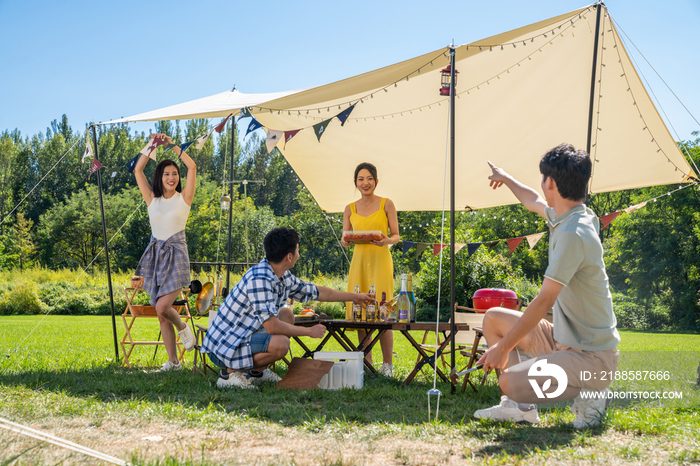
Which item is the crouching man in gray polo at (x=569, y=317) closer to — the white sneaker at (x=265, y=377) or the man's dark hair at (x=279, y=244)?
the man's dark hair at (x=279, y=244)

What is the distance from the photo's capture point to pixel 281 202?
1133 inches

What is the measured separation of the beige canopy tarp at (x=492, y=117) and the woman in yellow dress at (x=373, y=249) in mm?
755

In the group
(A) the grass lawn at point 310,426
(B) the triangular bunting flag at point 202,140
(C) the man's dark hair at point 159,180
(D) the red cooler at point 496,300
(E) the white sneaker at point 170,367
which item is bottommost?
(E) the white sneaker at point 170,367

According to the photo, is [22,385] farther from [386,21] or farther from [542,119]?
[386,21]

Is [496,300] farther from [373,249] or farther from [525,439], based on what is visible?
[525,439]

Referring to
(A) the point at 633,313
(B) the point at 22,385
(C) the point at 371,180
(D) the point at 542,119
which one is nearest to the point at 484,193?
(D) the point at 542,119

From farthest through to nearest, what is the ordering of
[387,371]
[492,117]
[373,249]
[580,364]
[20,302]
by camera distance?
[20,302], [492,117], [373,249], [387,371], [580,364]

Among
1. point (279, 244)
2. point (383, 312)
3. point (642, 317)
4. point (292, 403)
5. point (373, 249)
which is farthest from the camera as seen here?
point (642, 317)

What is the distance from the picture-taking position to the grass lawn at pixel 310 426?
1.86 metres

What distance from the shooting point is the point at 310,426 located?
2.30m

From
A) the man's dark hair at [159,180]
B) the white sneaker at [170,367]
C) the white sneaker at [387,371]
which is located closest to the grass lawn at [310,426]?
the white sneaker at [387,371]

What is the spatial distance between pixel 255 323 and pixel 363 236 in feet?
3.58

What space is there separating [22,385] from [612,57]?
445 cm

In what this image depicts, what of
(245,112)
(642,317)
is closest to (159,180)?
Answer: (245,112)
